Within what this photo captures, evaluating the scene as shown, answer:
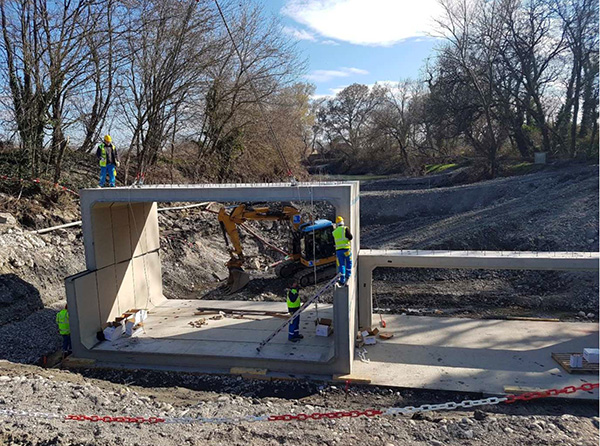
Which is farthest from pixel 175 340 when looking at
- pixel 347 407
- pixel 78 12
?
pixel 78 12

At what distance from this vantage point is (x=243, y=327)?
10516mm

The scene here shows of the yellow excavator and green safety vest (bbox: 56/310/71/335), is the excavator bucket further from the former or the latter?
green safety vest (bbox: 56/310/71/335)

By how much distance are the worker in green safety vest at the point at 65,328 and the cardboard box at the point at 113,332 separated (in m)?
0.73

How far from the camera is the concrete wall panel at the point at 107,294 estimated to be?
9.99 meters

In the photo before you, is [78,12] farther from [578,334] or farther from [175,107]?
[578,334]

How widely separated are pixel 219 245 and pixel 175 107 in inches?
280

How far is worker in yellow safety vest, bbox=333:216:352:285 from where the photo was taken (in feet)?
26.7

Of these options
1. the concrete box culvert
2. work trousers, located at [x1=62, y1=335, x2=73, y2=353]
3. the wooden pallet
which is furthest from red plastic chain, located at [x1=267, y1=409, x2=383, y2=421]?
work trousers, located at [x1=62, y1=335, x2=73, y2=353]

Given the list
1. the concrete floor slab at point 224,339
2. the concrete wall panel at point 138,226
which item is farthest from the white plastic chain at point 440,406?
the concrete wall panel at point 138,226

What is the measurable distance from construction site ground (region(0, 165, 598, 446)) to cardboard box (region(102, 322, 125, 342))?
0.88 meters

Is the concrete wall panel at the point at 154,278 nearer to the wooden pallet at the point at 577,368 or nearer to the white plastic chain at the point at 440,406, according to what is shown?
the white plastic chain at the point at 440,406

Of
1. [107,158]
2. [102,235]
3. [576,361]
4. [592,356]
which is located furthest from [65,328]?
[592,356]

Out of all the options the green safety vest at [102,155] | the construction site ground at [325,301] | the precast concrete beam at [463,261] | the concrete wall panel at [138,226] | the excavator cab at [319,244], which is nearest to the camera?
the construction site ground at [325,301]

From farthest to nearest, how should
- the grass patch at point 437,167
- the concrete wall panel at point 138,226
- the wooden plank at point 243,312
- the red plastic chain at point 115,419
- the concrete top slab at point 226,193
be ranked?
1. the grass patch at point 437,167
2. the concrete wall panel at point 138,226
3. the wooden plank at point 243,312
4. the concrete top slab at point 226,193
5. the red plastic chain at point 115,419
